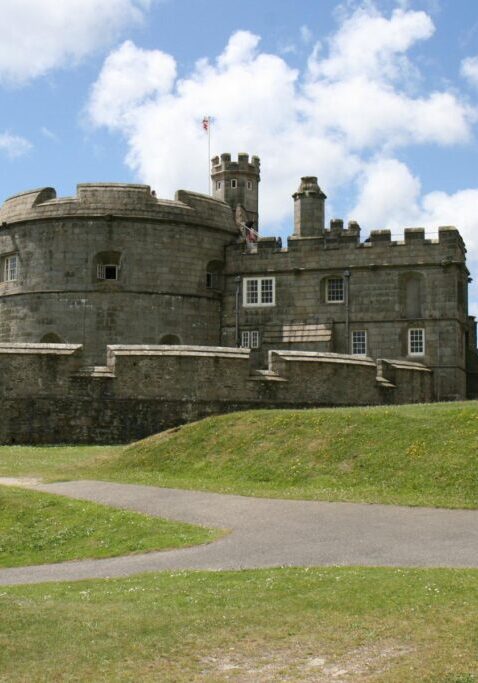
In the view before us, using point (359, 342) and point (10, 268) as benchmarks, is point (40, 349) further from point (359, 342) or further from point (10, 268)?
point (359, 342)

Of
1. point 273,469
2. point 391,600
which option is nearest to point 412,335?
point 273,469

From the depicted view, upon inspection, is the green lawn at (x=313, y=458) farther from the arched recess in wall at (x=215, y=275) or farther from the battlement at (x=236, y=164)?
the battlement at (x=236, y=164)

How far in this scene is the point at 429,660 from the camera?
27.6 feet

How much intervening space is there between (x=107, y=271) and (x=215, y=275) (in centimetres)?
516

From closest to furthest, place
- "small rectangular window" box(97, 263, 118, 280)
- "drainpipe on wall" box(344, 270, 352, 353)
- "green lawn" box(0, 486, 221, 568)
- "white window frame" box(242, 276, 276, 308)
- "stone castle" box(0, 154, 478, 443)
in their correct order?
"green lawn" box(0, 486, 221, 568) → "stone castle" box(0, 154, 478, 443) → "drainpipe on wall" box(344, 270, 352, 353) → "small rectangular window" box(97, 263, 118, 280) → "white window frame" box(242, 276, 276, 308)

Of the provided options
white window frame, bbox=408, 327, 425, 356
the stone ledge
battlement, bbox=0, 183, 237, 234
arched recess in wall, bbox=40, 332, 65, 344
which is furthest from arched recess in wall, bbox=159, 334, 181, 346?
white window frame, bbox=408, 327, 425, 356

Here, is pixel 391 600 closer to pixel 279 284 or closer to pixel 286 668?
pixel 286 668

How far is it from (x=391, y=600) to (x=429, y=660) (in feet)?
6.25

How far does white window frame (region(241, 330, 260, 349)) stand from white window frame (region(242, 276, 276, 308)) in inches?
47.9

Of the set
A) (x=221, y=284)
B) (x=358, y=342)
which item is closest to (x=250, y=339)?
(x=221, y=284)

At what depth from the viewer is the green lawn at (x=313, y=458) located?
64.8ft

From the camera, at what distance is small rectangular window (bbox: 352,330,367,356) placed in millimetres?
41906

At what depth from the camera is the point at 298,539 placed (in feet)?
49.0

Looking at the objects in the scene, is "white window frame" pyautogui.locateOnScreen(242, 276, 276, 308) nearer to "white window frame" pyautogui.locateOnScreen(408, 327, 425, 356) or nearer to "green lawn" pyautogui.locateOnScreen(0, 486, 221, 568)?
"white window frame" pyautogui.locateOnScreen(408, 327, 425, 356)
